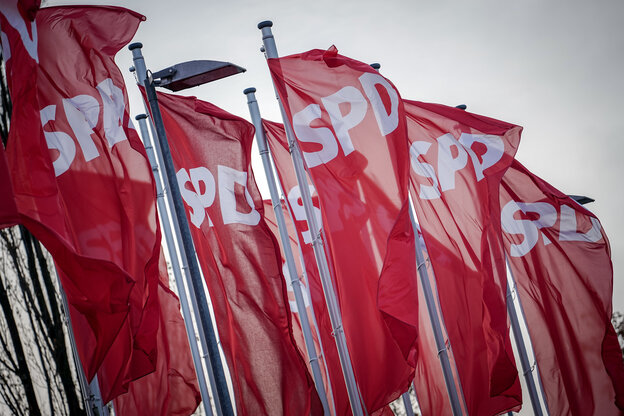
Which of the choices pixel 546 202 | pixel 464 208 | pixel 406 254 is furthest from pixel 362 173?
pixel 546 202

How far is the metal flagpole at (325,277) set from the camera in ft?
33.9

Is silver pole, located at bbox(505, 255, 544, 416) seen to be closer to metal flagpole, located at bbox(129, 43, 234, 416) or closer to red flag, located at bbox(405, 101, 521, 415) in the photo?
red flag, located at bbox(405, 101, 521, 415)

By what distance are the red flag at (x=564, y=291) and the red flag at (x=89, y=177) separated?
7187 mm

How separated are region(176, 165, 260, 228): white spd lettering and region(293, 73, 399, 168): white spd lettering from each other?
1387 mm

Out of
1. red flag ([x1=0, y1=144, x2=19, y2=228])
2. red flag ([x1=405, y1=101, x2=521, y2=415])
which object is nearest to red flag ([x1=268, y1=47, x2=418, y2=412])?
red flag ([x1=405, y1=101, x2=521, y2=415])

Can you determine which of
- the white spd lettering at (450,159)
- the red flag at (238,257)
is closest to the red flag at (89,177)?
the red flag at (238,257)

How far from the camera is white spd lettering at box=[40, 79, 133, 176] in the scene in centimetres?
873

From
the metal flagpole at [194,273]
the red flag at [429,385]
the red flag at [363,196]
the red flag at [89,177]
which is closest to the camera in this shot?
the red flag at [89,177]

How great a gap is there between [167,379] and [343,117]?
4.89 m

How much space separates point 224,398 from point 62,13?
493 cm

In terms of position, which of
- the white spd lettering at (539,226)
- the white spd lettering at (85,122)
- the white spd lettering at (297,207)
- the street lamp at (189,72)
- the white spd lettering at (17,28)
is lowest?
the white spd lettering at (539,226)

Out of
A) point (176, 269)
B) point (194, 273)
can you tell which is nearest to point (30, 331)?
point (176, 269)

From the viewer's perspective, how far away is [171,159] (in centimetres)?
879

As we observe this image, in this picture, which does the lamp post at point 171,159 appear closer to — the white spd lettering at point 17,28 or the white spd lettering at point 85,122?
the white spd lettering at point 85,122
